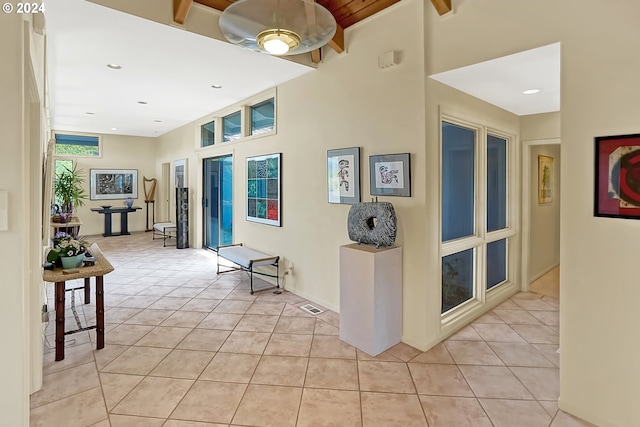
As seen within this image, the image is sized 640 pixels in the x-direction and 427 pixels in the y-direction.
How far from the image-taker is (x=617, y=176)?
1950mm

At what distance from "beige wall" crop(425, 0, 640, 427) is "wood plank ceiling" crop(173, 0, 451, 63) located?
106 cm

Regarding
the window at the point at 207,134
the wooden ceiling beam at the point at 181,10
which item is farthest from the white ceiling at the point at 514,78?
the window at the point at 207,134

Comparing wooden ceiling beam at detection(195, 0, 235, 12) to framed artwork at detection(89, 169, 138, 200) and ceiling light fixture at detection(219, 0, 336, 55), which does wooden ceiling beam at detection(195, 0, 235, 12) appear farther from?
framed artwork at detection(89, 169, 138, 200)

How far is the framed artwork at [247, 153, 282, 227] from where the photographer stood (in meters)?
4.79

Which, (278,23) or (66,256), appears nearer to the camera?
(278,23)

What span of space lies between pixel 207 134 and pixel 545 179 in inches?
246

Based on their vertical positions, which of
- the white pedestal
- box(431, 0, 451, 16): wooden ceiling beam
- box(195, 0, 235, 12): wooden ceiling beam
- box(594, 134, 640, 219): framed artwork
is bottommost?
the white pedestal

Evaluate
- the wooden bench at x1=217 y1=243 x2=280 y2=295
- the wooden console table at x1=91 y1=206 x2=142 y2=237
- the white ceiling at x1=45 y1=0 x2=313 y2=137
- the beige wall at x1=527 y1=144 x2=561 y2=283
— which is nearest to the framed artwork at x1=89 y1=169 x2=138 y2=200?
the wooden console table at x1=91 y1=206 x2=142 y2=237

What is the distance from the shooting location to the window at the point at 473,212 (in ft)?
11.3

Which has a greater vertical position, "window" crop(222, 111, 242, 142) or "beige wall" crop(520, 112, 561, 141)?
"window" crop(222, 111, 242, 142)

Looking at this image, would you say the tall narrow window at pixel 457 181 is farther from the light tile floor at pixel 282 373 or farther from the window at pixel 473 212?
the light tile floor at pixel 282 373

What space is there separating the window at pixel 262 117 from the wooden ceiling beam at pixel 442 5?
8.90 feet

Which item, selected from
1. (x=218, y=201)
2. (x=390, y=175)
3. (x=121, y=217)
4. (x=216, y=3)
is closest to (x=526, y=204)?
(x=390, y=175)

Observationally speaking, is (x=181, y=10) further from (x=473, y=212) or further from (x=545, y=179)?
(x=545, y=179)
